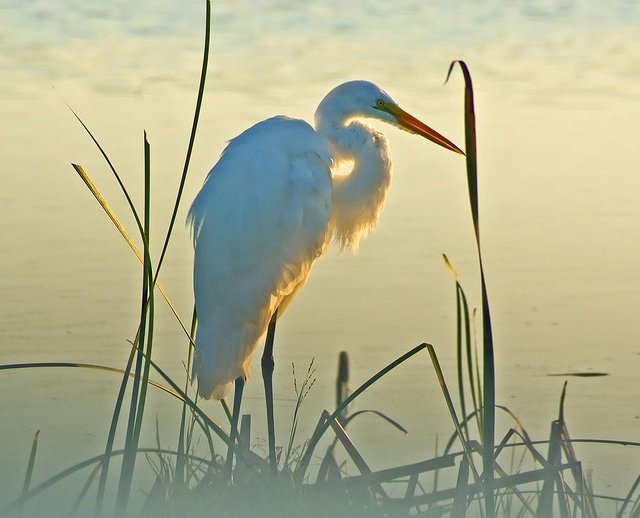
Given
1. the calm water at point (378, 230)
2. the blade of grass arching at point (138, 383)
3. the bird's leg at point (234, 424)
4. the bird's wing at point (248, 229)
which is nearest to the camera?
the blade of grass arching at point (138, 383)

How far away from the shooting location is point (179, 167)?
21.5 feet

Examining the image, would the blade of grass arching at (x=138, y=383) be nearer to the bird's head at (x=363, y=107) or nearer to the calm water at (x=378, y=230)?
the calm water at (x=378, y=230)

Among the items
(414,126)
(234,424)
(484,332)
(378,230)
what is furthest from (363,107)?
(484,332)

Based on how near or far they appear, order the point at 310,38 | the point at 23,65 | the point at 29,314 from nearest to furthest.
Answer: the point at 29,314 → the point at 23,65 → the point at 310,38

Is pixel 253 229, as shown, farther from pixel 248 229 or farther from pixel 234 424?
pixel 234 424

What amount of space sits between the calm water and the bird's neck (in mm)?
550

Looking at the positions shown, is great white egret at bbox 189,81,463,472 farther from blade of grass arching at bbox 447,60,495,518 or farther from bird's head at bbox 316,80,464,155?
blade of grass arching at bbox 447,60,495,518

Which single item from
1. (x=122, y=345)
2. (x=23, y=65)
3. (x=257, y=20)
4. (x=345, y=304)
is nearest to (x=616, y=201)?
(x=345, y=304)

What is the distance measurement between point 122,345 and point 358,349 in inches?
33.7

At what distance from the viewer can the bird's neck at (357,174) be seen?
13.9 feet

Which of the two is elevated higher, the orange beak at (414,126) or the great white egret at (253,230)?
the orange beak at (414,126)

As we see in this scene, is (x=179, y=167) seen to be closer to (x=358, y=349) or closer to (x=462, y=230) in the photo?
(x=462, y=230)

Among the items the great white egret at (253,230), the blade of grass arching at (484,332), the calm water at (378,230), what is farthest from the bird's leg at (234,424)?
the blade of grass arching at (484,332)

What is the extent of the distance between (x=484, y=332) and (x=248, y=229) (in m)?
1.58
